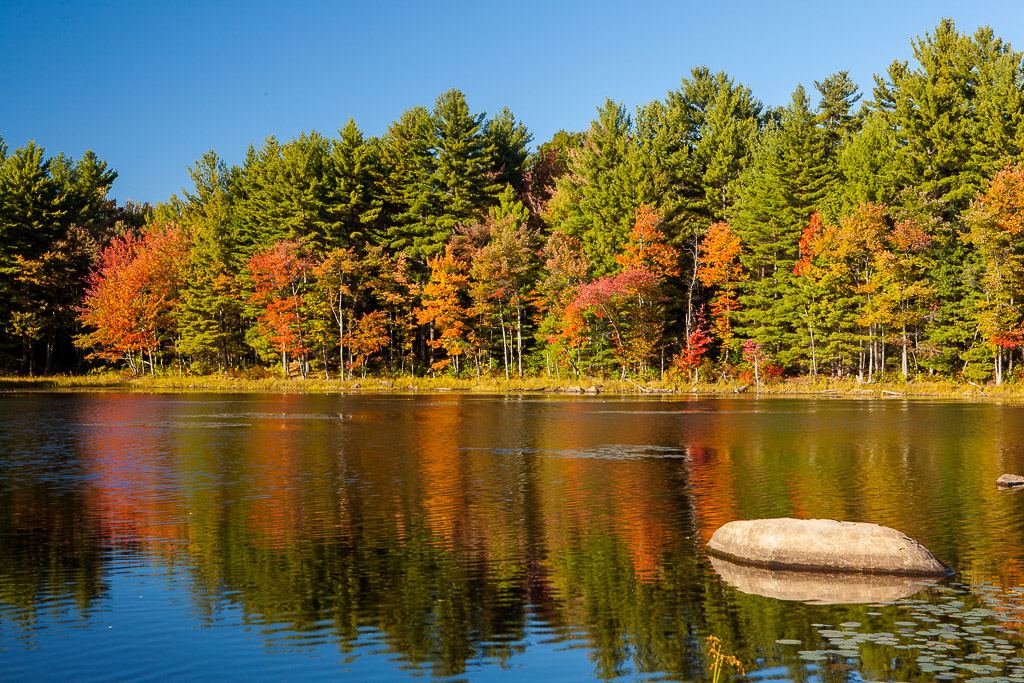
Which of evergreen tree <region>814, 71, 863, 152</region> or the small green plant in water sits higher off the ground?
evergreen tree <region>814, 71, 863, 152</region>

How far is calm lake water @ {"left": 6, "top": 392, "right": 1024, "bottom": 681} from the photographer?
9664 millimetres

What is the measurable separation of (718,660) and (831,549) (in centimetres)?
437

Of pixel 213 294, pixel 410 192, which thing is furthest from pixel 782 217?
pixel 213 294

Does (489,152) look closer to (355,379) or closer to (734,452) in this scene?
(355,379)

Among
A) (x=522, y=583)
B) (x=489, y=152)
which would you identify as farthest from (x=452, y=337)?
(x=522, y=583)

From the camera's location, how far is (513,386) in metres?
71.1

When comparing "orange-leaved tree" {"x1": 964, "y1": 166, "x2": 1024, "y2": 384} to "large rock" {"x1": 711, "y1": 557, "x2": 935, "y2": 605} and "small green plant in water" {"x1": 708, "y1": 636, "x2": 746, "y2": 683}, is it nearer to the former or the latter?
"large rock" {"x1": 711, "y1": 557, "x2": 935, "y2": 605}

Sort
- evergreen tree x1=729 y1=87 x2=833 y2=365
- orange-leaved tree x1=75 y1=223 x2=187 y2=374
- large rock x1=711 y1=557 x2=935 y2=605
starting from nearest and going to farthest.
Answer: large rock x1=711 y1=557 x2=935 y2=605 < evergreen tree x1=729 y1=87 x2=833 y2=365 < orange-leaved tree x1=75 y1=223 x2=187 y2=374

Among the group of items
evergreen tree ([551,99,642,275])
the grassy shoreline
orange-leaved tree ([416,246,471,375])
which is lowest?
the grassy shoreline

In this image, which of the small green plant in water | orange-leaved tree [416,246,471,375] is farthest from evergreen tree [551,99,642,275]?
the small green plant in water

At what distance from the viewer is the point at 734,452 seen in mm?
28734

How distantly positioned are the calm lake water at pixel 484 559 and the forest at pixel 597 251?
97.4 ft

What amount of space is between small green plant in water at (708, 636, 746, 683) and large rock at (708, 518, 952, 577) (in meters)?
3.62

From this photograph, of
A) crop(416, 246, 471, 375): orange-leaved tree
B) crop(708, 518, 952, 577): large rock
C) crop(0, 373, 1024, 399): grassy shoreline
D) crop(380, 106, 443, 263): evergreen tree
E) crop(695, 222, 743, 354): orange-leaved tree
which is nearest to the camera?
crop(708, 518, 952, 577): large rock
